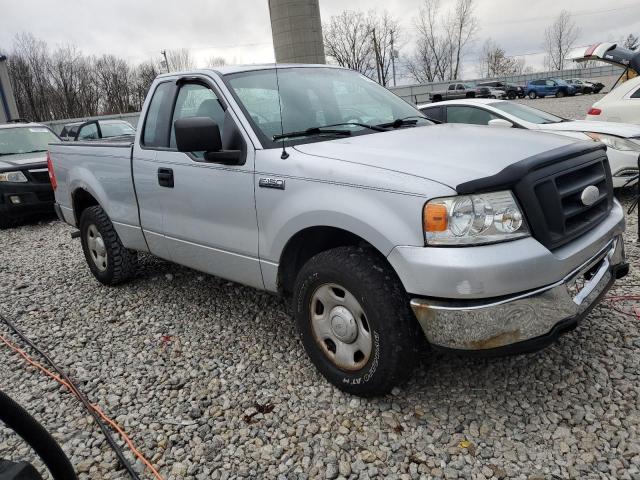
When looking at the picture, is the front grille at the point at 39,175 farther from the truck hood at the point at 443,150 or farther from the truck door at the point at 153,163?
the truck hood at the point at 443,150

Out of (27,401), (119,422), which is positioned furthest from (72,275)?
(119,422)

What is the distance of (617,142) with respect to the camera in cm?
629

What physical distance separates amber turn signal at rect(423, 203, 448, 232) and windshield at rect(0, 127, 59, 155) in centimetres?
901

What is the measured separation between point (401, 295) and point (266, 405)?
104cm

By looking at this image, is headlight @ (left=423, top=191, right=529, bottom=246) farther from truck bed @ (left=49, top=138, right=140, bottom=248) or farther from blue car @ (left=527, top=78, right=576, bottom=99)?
blue car @ (left=527, top=78, right=576, bottom=99)

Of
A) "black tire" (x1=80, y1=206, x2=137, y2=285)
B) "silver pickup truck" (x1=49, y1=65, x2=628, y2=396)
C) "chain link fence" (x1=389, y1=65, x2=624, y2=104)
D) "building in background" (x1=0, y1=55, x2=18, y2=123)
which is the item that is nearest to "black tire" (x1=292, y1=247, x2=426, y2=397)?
"silver pickup truck" (x1=49, y1=65, x2=628, y2=396)

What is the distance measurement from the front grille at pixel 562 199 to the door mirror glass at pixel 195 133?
5.59 feet

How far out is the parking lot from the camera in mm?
2404

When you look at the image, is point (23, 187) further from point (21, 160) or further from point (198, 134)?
point (198, 134)

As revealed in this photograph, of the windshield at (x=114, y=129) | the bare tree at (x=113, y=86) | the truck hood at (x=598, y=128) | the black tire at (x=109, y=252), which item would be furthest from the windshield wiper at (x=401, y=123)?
the bare tree at (x=113, y=86)

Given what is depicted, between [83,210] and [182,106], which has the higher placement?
[182,106]

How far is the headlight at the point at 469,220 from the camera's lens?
90.2 inches

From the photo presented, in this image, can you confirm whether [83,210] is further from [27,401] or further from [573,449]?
[573,449]

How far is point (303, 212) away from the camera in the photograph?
2.78 m
